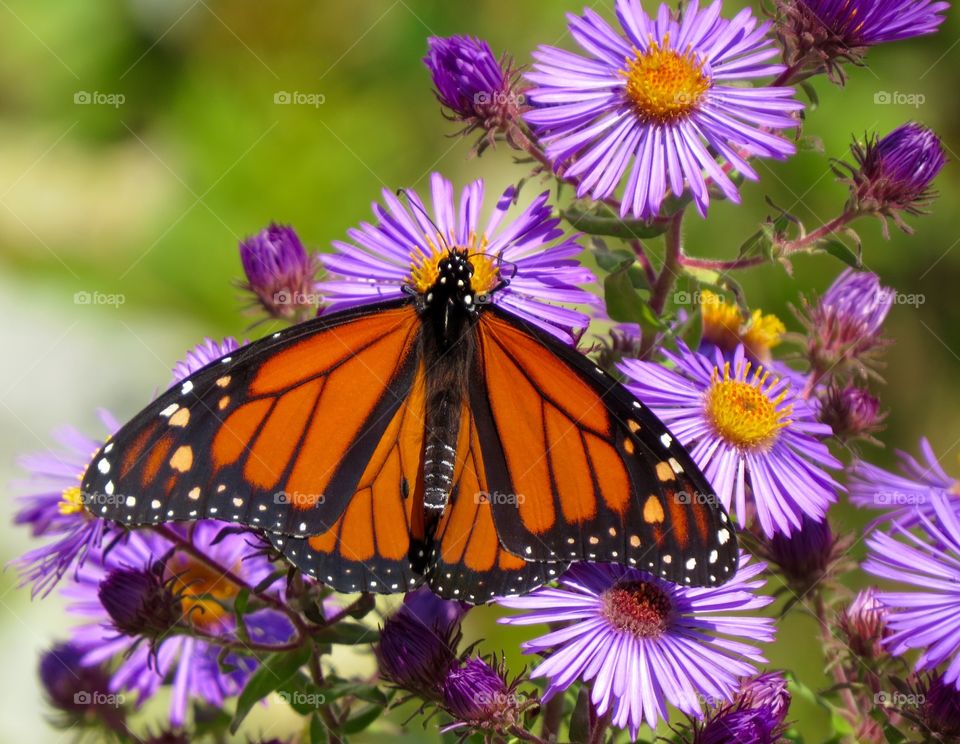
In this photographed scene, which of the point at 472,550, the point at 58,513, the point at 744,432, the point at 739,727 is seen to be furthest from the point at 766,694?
the point at 58,513

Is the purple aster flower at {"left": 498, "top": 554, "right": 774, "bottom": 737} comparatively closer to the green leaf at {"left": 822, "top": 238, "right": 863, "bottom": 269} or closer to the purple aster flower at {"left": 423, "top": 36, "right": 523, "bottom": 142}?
the green leaf at {"left": 822, "top": 238, "right": 863, "bottom": 269}

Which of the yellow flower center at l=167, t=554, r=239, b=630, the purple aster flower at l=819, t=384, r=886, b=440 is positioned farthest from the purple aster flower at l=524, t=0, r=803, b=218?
the yellow flower center at l=167, t=554, r=239, b=630

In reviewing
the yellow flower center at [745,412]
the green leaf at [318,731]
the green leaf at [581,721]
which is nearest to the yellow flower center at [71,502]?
the green leaf at [318,731]

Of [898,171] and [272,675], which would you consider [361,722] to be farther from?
[898,171]

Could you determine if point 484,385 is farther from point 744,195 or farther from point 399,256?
point 744,195

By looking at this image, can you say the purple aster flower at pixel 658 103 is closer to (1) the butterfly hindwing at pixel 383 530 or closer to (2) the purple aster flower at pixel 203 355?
(1) the butterfly hindwing at pixel 383 530

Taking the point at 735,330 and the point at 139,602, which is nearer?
the point at 139,602
